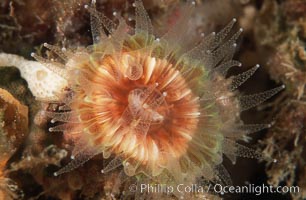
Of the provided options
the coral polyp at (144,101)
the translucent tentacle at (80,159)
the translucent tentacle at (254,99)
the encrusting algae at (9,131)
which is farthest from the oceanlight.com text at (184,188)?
the encrusting algae at (9,131)

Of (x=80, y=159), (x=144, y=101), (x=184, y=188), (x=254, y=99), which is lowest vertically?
(x=80, y=159)

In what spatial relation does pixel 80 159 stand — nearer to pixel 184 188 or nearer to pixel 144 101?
pixel 144 101

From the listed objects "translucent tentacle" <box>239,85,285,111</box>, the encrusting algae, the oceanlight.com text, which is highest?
"translucent tentacle" <box>239,85,285,111</box>

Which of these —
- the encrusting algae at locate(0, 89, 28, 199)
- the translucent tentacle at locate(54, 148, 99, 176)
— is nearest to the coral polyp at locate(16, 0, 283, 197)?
the translucent tentacle at locate(54, 148, 99, 176)

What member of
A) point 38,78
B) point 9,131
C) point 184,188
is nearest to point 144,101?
point 184,188

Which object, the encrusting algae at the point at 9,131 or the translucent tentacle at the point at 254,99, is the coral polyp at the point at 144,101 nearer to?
the translucent tentacle at the point at 254,99

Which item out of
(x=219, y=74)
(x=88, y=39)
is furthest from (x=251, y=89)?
(x=88, y=39)

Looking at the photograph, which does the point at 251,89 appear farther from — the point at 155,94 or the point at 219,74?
the point at 155,94

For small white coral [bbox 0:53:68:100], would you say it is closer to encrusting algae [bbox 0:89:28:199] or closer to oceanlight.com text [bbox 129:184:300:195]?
encrusting algae [bbox 0:89:28:199]
